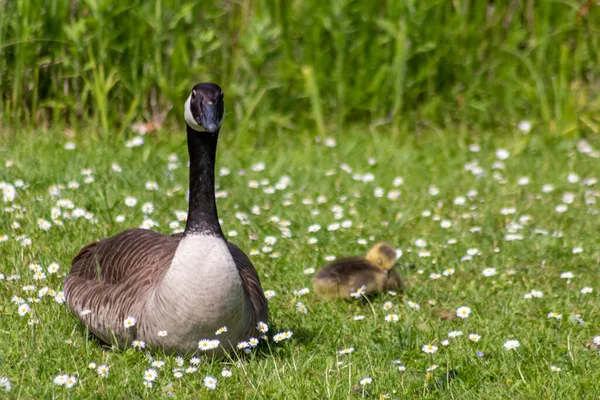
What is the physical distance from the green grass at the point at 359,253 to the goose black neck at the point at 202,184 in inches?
28.1

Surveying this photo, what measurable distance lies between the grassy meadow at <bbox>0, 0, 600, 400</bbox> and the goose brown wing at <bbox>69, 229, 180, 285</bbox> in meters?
0.30

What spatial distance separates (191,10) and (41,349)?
5.46 meters

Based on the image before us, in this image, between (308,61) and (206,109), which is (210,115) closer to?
(206,109)

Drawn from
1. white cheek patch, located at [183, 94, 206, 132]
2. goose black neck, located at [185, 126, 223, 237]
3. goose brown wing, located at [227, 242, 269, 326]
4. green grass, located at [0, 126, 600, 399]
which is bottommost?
green grass, located at [0, 126, 600, 399]

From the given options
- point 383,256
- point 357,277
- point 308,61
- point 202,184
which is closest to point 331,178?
point 308,61

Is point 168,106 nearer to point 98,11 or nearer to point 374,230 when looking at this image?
point 98,11

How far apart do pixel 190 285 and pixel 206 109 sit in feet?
2.82

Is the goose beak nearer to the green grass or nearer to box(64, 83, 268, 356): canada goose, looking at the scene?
box(64, 83, 268, 356): canada goose

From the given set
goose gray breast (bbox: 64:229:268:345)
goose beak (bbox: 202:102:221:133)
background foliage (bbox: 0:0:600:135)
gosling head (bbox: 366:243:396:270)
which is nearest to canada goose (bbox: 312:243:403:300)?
gosling head (bbox: 366:243:396:270)

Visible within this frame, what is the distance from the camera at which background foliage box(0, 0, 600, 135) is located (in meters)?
8.77

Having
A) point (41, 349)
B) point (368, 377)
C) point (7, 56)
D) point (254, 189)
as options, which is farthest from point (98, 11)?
point (368, 377)

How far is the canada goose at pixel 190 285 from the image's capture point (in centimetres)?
432

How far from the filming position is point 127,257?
16.4 feet

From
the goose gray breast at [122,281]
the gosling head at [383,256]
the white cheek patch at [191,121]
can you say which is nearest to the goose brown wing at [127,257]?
the goose gray breast at [122,281]
